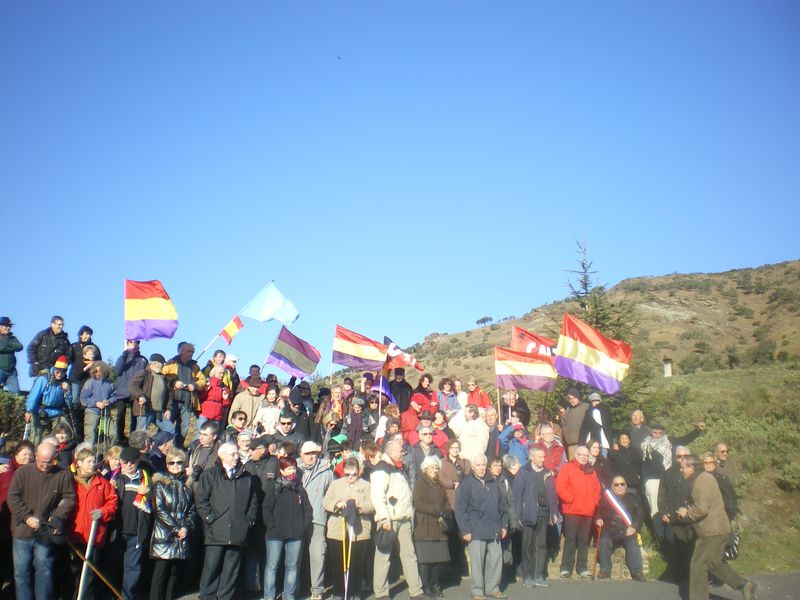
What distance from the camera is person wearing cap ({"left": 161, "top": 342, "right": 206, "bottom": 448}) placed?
45.2ft

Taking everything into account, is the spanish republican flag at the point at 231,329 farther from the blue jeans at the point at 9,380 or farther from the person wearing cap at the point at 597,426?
the person wearing cap at the point at 597,426

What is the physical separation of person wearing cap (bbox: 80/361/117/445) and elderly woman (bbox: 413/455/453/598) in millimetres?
5613

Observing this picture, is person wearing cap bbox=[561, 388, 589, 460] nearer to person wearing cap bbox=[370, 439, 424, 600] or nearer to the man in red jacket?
the man in red jacket

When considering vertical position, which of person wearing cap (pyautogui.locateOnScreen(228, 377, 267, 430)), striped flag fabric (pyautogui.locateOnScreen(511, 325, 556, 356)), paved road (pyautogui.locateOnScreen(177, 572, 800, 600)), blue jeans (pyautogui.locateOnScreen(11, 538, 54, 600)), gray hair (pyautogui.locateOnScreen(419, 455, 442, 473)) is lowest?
paved road (pyautogui.locateOnScreen(177, 572, 800, 600))

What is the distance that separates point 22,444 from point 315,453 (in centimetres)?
378

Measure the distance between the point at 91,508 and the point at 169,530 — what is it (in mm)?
1040

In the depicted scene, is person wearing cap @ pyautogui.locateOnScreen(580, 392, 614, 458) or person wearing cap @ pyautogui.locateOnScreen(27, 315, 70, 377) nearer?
person wearing cap @ pyautogui.locateOnScreen(27, 315, 70, 377)

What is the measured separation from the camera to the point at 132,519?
9.52 meters

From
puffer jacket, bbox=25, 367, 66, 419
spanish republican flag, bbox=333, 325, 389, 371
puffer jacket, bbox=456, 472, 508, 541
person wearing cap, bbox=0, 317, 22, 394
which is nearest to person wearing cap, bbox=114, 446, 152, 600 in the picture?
puffer jacket, bbox=25, 367, 66, 419

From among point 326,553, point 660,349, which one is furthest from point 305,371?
point 660,349

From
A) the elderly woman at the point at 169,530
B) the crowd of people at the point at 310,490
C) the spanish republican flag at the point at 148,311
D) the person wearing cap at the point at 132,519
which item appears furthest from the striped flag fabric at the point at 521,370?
the person wearing cap at the point at 132,519

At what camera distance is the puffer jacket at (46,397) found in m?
12.6

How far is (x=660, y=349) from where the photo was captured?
54812mm

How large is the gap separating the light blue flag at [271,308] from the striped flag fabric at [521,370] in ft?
15.4
